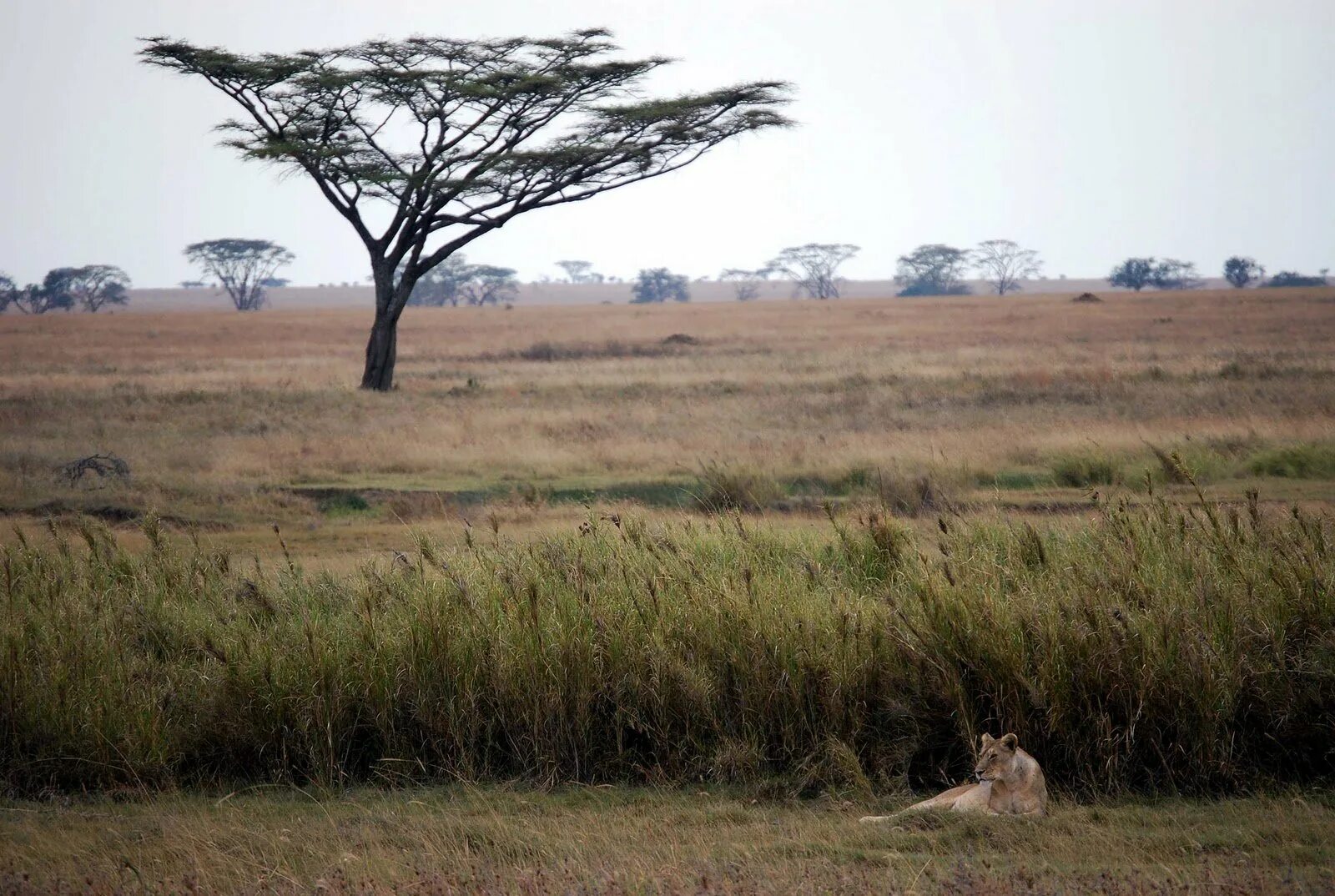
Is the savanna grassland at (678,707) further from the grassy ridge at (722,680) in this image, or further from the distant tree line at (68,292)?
the distant tree line at (68,292)

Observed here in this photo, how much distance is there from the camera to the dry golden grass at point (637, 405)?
683 inches

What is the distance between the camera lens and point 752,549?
855 cm

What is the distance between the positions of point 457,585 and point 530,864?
8.03ft

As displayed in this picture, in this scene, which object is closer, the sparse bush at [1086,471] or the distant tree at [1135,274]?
the sparse bush at [1086,471]

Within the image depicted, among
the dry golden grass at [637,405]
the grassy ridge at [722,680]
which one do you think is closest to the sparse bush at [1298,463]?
the dry golden grass at [637,405]

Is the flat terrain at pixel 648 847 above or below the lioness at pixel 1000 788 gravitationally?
below

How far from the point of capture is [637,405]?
2591cm

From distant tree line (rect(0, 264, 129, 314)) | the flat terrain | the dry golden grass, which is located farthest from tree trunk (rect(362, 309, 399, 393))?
distant tree line (rect(0, 264, 129, 314))

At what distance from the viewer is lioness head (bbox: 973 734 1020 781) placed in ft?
16.6

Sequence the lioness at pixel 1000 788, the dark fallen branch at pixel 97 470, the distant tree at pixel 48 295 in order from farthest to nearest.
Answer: the distant tree at pixel 48 295
the dark fallen branch at pixel 97 470
the lioness at pixel 1000 788

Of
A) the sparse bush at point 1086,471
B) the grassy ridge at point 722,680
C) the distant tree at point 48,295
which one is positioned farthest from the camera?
the distant tree at point 48,295

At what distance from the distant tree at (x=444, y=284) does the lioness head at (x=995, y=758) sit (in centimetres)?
10258

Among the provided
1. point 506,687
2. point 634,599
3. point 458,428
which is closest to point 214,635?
point 506,687

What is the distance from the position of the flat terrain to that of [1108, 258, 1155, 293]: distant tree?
4151 inches
